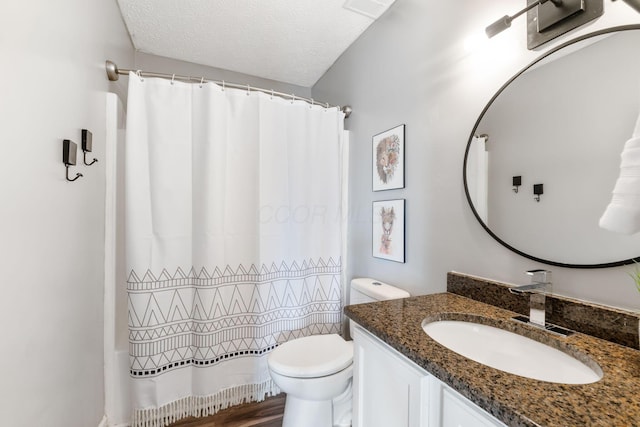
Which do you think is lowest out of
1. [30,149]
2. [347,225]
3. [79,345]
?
[79,345]

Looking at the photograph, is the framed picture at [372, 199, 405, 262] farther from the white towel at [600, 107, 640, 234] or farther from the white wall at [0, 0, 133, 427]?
the white wall at [0, 0, 133, 427]

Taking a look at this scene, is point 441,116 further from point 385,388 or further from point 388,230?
point 385,388

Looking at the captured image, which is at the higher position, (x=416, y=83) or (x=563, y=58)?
(x=416, y=83)

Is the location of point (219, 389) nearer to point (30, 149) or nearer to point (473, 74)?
point (30, 149)

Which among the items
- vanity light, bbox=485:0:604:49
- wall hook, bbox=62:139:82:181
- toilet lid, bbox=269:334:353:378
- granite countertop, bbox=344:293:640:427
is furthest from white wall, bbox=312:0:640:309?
wall hook, bbox=62:139:82:181

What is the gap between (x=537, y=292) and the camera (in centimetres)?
88

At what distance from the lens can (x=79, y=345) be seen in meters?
1.15

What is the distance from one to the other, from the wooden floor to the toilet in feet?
0.85

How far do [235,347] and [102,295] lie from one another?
30.5 inches

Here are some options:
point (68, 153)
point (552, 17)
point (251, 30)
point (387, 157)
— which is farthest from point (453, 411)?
point (251, 30)

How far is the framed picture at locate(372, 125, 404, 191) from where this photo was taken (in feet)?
5.06

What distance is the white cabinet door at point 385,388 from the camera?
2.26ft

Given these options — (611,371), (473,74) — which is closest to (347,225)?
(473,74)

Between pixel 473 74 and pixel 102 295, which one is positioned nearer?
pixel 473 74
